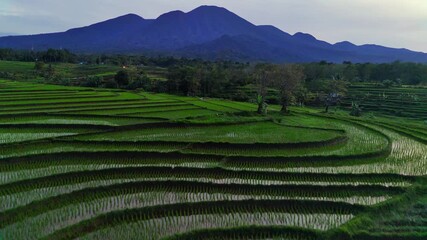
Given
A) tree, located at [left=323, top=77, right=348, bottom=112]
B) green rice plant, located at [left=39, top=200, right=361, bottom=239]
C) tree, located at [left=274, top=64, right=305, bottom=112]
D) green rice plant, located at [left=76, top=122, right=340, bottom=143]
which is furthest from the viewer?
tree, located at [left=323, top=77, right=348, bottom=112]

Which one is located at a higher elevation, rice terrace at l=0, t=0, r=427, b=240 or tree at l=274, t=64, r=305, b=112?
tree at l=274, t=64, r=305, b=112

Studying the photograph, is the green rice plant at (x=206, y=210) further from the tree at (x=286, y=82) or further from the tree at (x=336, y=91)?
the tree at (x=336, y=91)

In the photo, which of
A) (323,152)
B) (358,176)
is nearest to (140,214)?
(358,176)

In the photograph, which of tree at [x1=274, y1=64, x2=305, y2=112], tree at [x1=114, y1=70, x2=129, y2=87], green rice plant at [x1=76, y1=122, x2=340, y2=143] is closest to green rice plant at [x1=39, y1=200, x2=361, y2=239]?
green rice plant at [x1=76, y1=122, x2=340, y2=143]

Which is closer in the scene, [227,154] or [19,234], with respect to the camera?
[19,234]

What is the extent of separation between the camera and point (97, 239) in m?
9.24

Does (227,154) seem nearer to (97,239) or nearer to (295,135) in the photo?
(295,135)

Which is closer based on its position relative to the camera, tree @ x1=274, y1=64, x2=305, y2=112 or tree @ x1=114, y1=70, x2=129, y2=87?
tree @ x1=274, y1=64, x2=305, y2=112

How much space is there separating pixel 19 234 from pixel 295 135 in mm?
14887

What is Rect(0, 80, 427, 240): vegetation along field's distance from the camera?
33.2ft

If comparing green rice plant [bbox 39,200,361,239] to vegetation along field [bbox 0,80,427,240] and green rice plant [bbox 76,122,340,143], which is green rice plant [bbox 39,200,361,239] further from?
green rice plant [bbox 76,122,340,143]

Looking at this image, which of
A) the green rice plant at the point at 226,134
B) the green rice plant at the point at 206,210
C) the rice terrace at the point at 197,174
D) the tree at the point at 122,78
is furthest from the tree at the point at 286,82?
the tree at the point at 122,78

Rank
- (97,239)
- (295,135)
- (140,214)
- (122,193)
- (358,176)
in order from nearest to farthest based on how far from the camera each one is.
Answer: (97,239) → (140,214) → (122,193) → (358,176) → (295,135)

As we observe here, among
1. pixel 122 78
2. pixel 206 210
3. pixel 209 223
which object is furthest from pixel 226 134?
pixel 122 78
